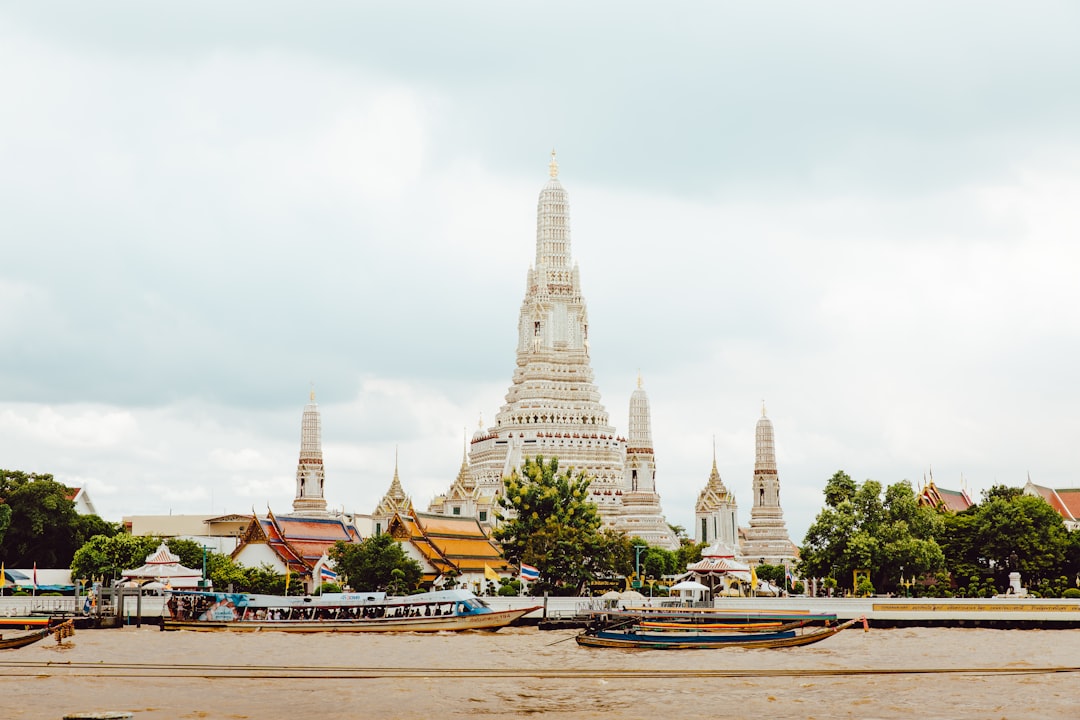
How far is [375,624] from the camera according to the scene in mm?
53062

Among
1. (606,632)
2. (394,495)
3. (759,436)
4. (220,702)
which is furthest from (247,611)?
(759,436)

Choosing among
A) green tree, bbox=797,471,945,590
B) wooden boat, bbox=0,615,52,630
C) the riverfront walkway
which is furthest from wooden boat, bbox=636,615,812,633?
wooden boat, bbox=0,615,52,630

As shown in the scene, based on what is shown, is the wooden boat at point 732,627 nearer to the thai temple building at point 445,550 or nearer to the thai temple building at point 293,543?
the thai temple building at point 445,550

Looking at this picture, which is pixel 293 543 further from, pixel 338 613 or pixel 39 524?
pixel 338 613

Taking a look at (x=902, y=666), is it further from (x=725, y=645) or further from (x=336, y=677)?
(x=336, y=677)

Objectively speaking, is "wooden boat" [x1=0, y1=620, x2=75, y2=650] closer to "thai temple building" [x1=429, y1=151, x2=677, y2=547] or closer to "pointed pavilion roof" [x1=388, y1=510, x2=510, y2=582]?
"pointed pavilion roof" [x1=388, y1=510, x2=510, y2=582]

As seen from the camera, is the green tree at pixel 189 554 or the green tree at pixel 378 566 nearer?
the green tree at pixel 378 566

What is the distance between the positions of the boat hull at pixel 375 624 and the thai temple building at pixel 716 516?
4284cm

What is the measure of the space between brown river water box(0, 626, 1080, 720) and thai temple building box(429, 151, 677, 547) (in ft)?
148

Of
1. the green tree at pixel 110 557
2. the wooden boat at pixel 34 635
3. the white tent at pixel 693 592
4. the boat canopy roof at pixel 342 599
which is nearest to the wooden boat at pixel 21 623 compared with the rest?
the wooden boat at pixel 34 635

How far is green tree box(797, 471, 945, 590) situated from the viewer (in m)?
61.3

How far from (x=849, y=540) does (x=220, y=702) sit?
126 ft

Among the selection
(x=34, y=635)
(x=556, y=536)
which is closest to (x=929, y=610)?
(x=556, y=536)

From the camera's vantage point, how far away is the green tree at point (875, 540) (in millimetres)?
61281
